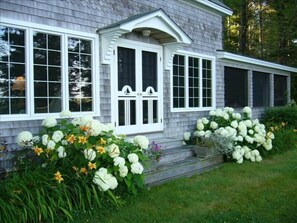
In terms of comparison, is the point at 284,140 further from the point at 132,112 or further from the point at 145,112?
the point at 132,112

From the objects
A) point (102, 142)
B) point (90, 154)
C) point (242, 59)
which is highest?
point (242, 59)

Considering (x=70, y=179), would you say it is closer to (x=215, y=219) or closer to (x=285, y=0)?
(x=215, y=219)

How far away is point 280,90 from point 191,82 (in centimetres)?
758

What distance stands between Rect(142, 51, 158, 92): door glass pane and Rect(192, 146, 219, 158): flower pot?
5.59 ft

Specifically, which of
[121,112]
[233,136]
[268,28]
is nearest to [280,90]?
[268,28]

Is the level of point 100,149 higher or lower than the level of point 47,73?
lower

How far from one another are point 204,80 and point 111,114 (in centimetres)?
391

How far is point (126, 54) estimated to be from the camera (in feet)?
23.9

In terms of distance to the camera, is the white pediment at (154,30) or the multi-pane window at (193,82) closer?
the white pediment at (154,30)

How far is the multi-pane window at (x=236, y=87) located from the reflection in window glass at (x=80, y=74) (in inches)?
230

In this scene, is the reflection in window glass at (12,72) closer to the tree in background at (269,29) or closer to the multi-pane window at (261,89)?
the multi-pane window at (261,89)

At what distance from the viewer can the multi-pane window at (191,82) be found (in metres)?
8.84

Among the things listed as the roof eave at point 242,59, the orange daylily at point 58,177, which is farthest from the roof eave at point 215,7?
the orange daylily at point 58,177

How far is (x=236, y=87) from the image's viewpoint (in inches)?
460
